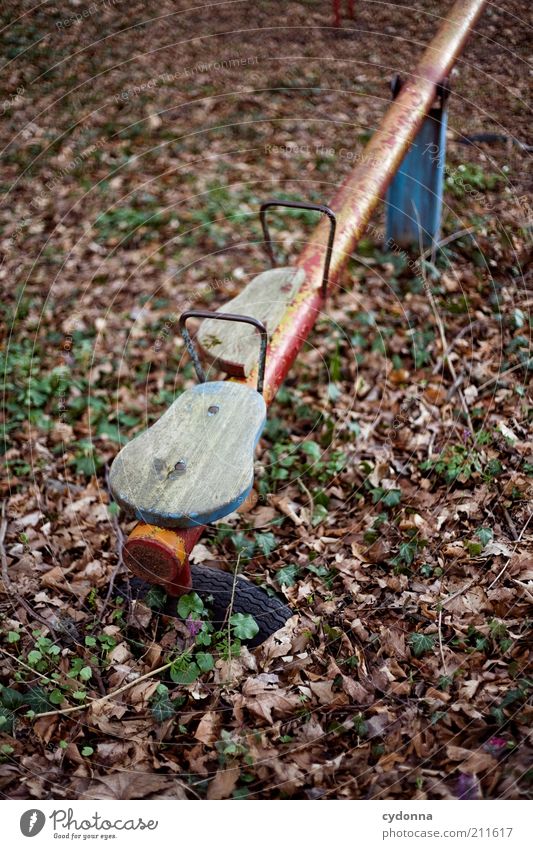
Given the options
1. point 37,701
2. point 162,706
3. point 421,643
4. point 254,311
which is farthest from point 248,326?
point 37,701

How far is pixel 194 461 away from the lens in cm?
260

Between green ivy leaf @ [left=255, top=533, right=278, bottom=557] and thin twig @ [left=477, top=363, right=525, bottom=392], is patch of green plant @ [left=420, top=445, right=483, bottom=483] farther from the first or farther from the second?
green ivy leaf @ [left=255, top=533, right=278, bottom=557]

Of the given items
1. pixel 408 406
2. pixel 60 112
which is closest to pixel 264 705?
pixel 408 406

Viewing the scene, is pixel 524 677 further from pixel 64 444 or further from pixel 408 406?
pixel 64 444

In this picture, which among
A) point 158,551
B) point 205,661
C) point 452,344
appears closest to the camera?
point 158,551

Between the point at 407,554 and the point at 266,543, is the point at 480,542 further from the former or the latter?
the point at 266,543

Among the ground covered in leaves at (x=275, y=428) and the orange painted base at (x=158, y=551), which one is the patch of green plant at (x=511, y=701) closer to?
the ground covered in leaves at (x=275, y=428)

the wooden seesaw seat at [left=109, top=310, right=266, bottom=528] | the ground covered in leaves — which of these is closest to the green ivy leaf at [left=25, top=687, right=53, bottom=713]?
the ground covered in leaves

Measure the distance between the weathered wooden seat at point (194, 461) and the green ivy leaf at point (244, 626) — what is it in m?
0.56

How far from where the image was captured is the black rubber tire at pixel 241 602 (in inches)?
111

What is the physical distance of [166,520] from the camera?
2436 millimetres

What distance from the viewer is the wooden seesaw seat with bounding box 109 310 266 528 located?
8.02ft

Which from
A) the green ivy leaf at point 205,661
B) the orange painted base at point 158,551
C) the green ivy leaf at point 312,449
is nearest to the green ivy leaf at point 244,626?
the green ivy leaf at point 205,661

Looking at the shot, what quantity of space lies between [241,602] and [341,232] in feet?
6.66
